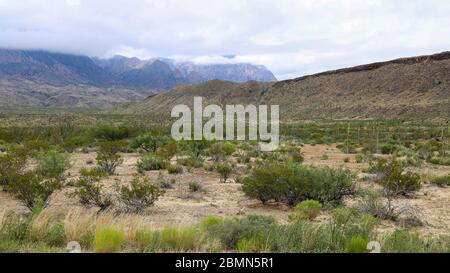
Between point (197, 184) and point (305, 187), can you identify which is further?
point (197, 184)

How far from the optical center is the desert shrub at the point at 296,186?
1375cm

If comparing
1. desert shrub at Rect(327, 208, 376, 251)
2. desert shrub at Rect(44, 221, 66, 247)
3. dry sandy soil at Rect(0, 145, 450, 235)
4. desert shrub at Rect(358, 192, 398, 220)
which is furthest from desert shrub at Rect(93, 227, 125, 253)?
desert shrub at Rect(358, 192, 398, 220)

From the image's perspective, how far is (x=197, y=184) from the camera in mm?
15859

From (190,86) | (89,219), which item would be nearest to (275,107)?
(190,86)

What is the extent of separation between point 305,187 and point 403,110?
222 feet

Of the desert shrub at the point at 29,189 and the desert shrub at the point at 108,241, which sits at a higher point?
the desert shrub at the point at 108,241

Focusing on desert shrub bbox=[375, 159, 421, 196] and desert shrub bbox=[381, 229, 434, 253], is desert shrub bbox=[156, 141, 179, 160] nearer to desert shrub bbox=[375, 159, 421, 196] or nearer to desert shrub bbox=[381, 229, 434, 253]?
desert shrub bbox=[375, 159, 421, 196]

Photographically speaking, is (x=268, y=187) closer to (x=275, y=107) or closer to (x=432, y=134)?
(x=432, y=134)

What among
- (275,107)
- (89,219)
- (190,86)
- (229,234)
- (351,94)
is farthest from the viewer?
(190,86)

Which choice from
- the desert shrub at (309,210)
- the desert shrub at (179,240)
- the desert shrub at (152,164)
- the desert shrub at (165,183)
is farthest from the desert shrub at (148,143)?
the desert shrub at (179,240)

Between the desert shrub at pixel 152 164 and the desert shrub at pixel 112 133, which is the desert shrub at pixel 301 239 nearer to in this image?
the desert shrub at pixel 152 164

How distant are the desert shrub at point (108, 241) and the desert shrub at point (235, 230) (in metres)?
Answer: 1.57

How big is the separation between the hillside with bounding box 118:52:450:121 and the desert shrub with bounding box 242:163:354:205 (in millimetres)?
57989

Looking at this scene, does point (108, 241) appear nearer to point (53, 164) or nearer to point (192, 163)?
point (53, 164)
